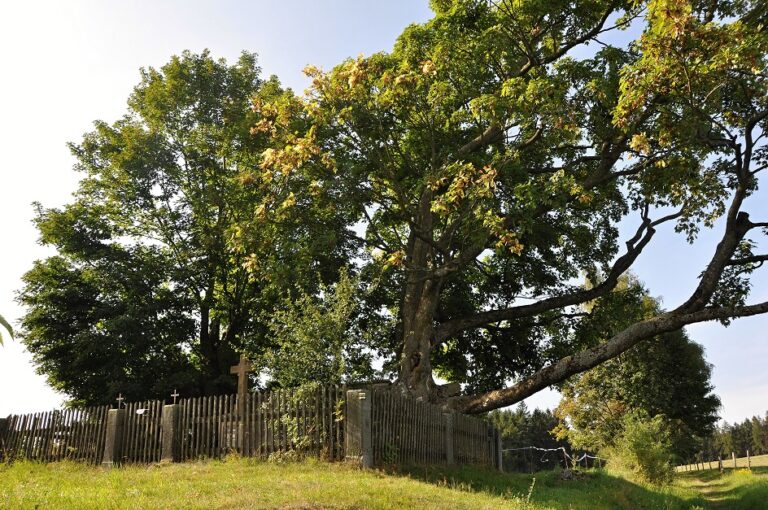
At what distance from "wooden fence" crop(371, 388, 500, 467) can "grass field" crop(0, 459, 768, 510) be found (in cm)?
84

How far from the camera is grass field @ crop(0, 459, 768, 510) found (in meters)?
9.13

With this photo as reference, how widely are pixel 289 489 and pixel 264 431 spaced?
472 centimetres

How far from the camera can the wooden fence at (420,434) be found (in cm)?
1368

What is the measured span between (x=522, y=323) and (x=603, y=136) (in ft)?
29.9

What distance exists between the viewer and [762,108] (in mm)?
17109

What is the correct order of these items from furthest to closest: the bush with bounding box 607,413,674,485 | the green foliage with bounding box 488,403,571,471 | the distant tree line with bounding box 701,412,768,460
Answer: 1. the distant tree line with bounding box 701,412,768,460
2. the green foliage with bounding box 488,403,571,471
3. the bush with bounding box 607,413,674,485

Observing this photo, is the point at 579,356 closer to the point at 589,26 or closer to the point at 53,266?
the point at 589,26

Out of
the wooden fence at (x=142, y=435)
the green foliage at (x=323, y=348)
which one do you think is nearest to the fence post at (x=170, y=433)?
the wooden fence at (x=142, y=435)

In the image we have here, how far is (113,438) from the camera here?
1733 centimetres

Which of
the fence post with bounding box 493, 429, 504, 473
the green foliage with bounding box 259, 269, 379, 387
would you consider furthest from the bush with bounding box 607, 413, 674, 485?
the green foliage with bounding box 259, 269, 379, 387

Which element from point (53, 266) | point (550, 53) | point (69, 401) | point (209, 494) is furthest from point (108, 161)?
point (209, 494)

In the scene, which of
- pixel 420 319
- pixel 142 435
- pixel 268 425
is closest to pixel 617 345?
pixel 420 319

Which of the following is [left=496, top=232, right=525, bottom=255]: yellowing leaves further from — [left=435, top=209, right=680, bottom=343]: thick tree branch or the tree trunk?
[left=435, top=209, right=680, bottom=343]: thick tree branch

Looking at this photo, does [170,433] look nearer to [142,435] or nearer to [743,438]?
[142,435]
